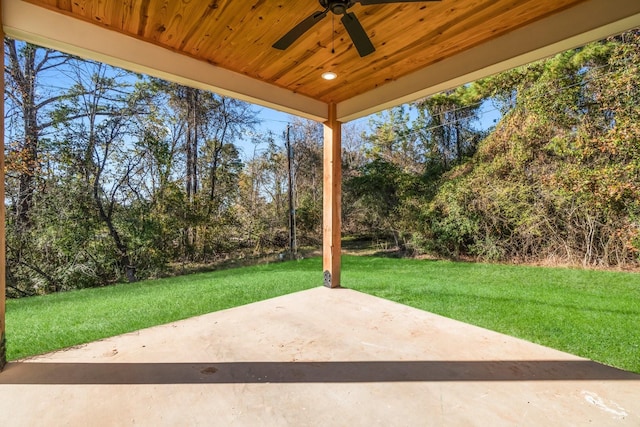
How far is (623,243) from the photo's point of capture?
3.86 m

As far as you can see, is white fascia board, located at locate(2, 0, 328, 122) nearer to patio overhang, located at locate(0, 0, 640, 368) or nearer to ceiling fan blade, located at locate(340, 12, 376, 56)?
patio overhang, located at locate(0, 0, 640, 368)

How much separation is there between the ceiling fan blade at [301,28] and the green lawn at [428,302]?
2.48m

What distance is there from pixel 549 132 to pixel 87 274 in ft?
23.1

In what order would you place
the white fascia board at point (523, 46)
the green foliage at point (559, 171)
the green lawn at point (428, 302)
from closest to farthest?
the white fascia board at point (523, 46) < the green lawn at point (428, 302) < the green foliage at point (559, 171)

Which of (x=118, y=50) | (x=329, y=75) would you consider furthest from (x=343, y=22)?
(x=118, y=50)

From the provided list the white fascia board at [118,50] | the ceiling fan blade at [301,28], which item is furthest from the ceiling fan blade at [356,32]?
the white fascia board at [118,50]

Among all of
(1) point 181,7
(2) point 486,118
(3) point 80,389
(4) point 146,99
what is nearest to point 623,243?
(2) point 486,118

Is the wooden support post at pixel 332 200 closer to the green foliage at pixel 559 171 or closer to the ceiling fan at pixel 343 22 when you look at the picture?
the ceiling fan at pixel 343 22

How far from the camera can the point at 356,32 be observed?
1552mm

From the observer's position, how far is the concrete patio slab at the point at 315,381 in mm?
1368

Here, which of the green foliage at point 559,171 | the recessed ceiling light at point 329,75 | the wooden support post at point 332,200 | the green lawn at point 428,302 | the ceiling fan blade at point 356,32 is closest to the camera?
the ceiling fan blade at point 356,32

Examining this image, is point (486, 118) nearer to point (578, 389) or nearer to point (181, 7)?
point (578, 389)

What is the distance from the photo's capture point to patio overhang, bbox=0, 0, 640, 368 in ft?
5.79

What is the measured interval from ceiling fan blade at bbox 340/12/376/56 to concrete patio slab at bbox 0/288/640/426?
195 centimetres
